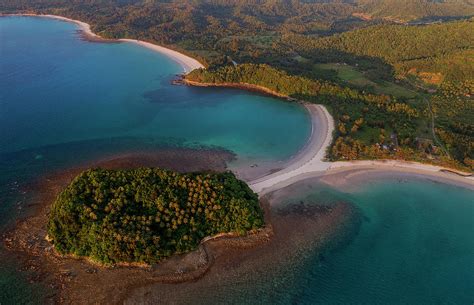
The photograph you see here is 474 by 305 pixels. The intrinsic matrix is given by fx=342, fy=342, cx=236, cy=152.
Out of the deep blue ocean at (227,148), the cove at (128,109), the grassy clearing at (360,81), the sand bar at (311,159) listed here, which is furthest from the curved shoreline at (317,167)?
the grassy clearing at (360,81)

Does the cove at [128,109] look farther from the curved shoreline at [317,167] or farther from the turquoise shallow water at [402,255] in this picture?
the turquoise shallow water at [402,255]

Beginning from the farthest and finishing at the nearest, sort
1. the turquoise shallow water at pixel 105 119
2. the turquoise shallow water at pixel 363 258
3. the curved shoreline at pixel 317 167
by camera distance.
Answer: the turquoise shallow water at pixel 105 119, the curved shoreline at pixel 317 167, the turquoise shallow water at pixel 363 258

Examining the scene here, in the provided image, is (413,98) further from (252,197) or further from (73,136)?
(73,136)

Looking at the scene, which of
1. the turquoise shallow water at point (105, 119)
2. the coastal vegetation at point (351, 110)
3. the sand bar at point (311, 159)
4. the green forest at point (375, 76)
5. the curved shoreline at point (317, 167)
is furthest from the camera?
the green forest at point (375, 76)

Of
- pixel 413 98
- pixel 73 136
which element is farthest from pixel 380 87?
pixel 73 136

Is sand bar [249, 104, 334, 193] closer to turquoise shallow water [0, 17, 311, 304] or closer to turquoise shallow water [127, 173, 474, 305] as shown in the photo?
turquoise shallow water [0, 17, 311, 304]

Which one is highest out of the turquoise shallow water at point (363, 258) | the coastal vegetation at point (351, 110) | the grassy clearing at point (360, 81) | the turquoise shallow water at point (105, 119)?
the grassy clearing at point (360, 81)
